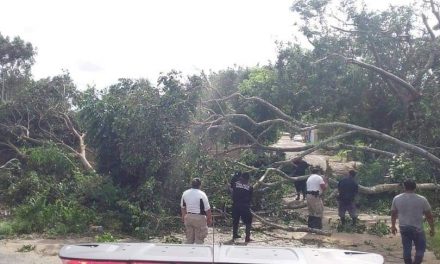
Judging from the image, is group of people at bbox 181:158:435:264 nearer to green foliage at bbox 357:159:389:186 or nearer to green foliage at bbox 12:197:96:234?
green foliage at bbox 12:197:96:234

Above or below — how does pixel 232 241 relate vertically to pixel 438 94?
below

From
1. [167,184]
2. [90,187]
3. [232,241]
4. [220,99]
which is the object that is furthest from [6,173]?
[232,241]

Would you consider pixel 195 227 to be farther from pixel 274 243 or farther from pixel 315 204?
pixel 315 204

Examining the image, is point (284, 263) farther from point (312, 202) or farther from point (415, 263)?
point (312, 202)

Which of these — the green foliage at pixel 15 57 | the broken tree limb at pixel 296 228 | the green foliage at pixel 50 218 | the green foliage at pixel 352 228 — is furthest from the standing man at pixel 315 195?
the green foliage at pixel 15 57

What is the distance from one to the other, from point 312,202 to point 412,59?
21.4 feet

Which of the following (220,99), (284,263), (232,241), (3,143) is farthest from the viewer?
(3,143)

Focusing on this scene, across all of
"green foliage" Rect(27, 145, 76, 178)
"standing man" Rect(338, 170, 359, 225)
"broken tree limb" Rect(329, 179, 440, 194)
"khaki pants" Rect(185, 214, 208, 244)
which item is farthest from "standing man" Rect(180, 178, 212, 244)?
"green foliage" Rect(27, 145, 76, 178)

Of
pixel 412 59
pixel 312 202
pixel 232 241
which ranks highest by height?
pixel 412 59

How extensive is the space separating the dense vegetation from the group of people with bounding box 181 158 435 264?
56.8 inches

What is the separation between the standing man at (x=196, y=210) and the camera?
26.5 feet

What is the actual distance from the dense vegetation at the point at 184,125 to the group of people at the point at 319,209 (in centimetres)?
144

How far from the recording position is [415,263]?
733cm

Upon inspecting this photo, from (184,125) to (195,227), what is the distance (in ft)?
13.9
